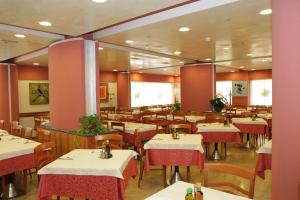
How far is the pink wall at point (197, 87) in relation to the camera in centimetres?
976

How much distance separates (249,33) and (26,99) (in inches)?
349

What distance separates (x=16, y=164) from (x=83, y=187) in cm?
Result: 165

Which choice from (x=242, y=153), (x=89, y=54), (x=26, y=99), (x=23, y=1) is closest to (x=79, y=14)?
(x=23, y=1)

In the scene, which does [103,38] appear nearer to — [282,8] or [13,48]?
[13,48]

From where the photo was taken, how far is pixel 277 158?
8.80 ft

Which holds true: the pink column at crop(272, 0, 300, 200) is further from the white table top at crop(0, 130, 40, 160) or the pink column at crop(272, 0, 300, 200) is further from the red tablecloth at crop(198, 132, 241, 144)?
the white table top at crop(0, 130, 40, 160)

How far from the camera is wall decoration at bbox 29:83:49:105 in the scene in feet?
A: 33.8

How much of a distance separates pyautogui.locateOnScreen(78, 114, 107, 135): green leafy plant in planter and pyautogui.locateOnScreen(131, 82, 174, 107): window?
9669 mm

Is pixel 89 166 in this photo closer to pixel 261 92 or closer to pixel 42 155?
pixel 42 155

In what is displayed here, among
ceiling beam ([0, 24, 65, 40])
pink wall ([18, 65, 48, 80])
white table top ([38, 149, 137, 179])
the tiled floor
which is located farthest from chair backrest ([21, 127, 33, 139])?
pink wall ([18, 65, 48, 80])

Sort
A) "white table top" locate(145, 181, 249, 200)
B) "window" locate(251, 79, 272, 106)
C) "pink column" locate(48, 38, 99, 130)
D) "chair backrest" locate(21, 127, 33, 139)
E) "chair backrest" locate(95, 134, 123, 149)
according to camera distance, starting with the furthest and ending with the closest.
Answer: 1. "window" locate(251, 79, 272, 106)
2. "chair backrest" locate(21, 127, 33, 139)
3. "pink column" locate(48, 38, 99, 130)
4. "chair backrest" locate(95, 134, 123, 149)
5. "white table top" locate(145, 181, 249, 200)

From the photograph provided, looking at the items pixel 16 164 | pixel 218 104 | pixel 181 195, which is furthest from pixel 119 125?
pixel 218 104

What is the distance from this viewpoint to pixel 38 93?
10.5 metres

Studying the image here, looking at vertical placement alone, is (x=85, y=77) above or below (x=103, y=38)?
below
